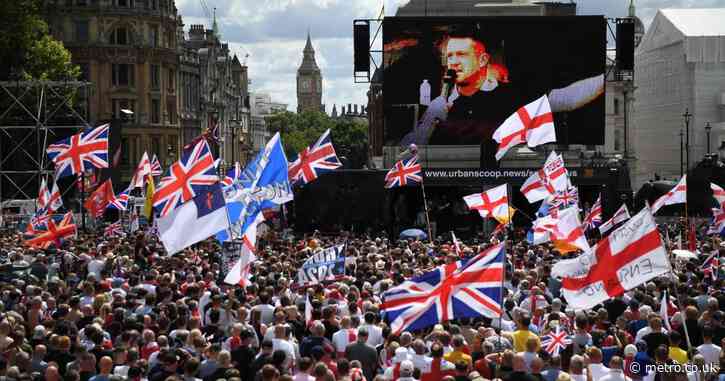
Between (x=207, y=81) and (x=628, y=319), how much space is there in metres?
99.6

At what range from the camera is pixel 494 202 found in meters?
27.8

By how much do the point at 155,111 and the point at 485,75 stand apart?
1525 inches

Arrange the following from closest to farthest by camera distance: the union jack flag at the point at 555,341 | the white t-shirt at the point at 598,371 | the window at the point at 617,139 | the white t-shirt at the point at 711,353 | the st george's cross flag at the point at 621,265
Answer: the white t-shirt at the point at 598,371 < the white t-shirt at the point at 711,353 < the st george's cross flag at the point at 621,265 < the union jack flag at the point at 555,341 < the window at the point at 617,139

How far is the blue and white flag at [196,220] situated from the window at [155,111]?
67.6 m

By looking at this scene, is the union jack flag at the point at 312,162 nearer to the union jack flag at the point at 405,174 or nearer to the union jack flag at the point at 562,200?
the union jack flag at the point at 405,174

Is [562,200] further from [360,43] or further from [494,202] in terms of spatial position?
[360,43]

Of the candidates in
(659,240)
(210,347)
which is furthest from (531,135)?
(210,347)

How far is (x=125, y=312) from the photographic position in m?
16.7

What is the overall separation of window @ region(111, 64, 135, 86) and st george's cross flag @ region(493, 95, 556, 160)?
5870 cm

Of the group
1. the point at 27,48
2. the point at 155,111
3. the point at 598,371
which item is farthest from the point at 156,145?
the point at 598,371

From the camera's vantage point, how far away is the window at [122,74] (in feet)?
271

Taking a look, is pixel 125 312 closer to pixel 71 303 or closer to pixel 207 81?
pixel 71 303

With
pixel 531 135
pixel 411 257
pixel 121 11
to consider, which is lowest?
pixel 411 257

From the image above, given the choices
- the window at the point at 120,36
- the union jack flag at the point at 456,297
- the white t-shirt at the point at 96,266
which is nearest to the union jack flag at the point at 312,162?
the white t-shirt at the point at 96,266
